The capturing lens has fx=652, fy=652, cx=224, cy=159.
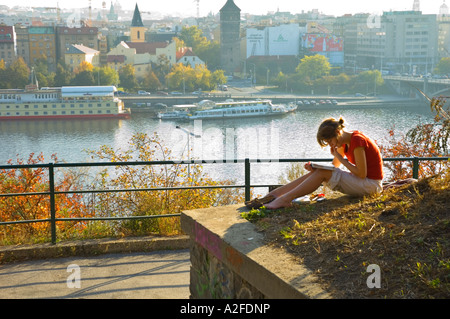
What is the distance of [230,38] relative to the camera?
183 feet

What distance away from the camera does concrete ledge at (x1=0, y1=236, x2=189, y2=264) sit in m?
2.63

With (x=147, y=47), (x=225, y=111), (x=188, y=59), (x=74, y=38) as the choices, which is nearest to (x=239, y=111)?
(x=225, y=111)

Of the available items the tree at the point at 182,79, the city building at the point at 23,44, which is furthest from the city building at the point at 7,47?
the tree at the point at 182,79

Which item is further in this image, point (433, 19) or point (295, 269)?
point (433, 19)

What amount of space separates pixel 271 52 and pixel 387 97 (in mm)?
18075

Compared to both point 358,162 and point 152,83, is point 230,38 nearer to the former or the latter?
point 152,83

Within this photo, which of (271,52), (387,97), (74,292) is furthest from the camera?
(271,52)

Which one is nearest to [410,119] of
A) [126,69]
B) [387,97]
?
[387,97]

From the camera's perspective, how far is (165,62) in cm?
4688

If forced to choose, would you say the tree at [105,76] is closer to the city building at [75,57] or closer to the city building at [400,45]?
the city building at [75,57]

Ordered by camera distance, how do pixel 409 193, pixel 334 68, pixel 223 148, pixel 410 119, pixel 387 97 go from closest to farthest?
pixel 409 193, pixel 223 148, pixel 410 119, pixel 387 97, pixel 334 68

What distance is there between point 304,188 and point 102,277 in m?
0.84

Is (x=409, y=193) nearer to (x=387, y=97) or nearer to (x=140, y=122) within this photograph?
(x=140, y=122)

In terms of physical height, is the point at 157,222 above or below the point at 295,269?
below
